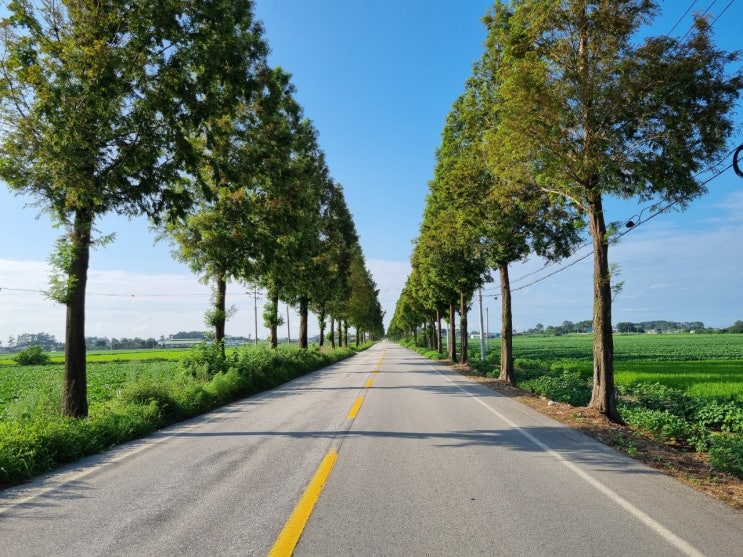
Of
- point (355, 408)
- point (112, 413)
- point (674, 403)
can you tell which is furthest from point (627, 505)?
point (112, 413)

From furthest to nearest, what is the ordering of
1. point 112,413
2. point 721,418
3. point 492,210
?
1. point 492,210
2. point 721,418
3. point 112,413

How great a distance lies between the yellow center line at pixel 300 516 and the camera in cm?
368

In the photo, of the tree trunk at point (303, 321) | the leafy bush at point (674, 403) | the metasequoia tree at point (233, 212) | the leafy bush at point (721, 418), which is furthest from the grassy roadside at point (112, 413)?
the tree trunk at point (303, 321)

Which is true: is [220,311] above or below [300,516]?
above

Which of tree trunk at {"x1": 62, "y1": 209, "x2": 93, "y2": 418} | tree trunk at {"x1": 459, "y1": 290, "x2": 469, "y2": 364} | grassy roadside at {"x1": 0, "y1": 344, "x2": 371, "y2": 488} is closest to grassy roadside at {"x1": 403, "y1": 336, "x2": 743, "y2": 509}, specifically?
grassy roadside at {"x1": 0, "y1": 344, "x2": 371, "y2": 488}

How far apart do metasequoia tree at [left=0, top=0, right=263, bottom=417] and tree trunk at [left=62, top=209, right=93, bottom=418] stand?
0.07 ft

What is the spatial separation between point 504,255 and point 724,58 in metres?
10.3

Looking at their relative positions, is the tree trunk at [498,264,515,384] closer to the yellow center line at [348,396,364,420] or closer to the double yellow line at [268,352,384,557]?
the yellow center line at [348,396,364,420]

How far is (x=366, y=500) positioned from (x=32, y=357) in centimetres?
6122

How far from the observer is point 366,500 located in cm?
483

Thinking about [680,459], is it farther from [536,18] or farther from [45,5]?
[45,5]

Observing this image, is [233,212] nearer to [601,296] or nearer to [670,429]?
[601,296]

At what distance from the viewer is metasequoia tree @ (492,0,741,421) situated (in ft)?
29.7

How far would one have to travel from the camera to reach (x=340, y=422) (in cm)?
959
